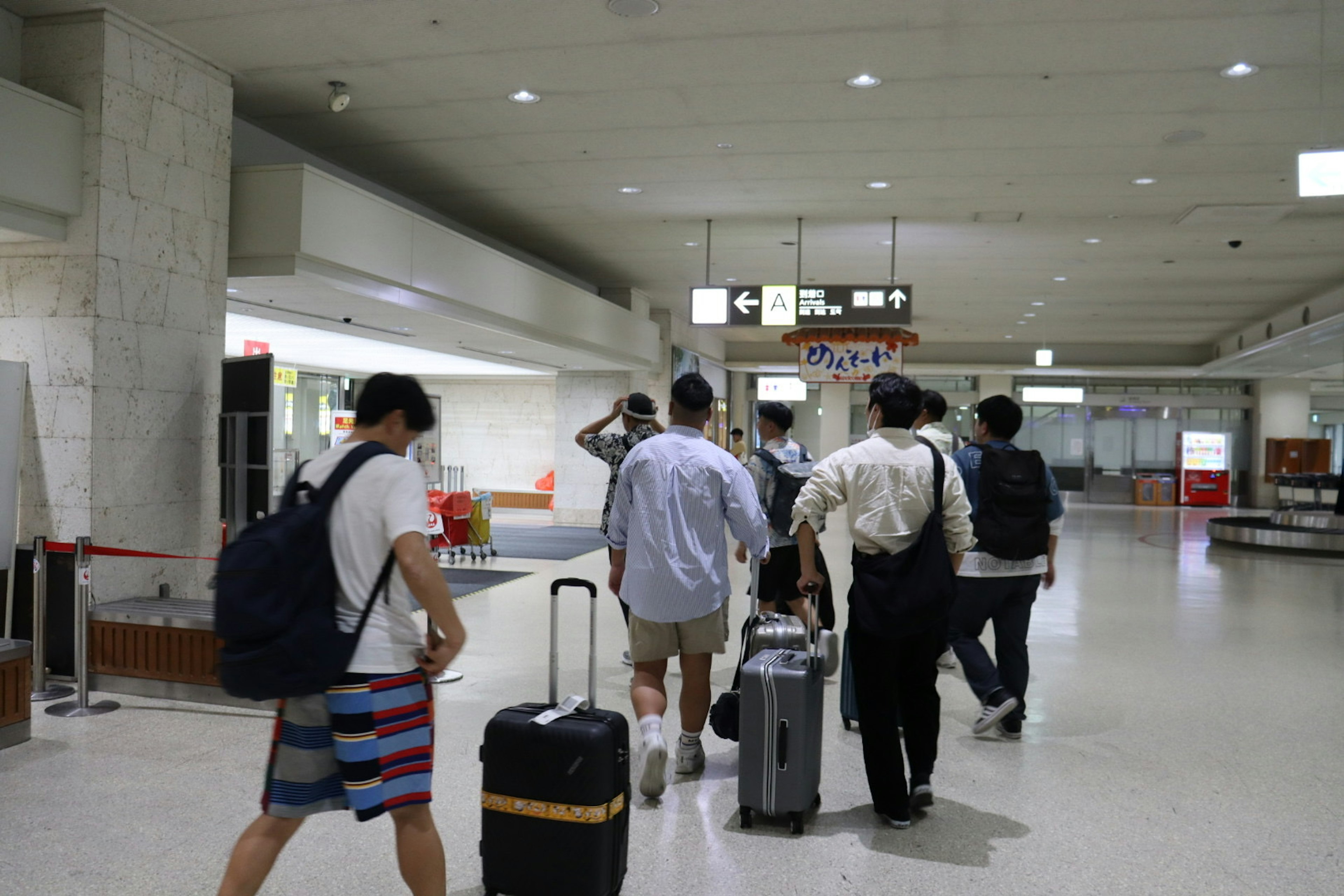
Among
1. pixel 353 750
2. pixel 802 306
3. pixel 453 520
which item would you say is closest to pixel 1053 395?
pixel 802 306

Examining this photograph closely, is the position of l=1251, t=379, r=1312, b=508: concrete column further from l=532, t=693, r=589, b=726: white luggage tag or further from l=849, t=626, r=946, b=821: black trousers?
l=532, t=693, r=589, b=726: white luggage tag

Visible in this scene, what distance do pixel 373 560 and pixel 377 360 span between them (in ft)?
45.0

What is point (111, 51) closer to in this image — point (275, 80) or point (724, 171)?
point (275, 80)

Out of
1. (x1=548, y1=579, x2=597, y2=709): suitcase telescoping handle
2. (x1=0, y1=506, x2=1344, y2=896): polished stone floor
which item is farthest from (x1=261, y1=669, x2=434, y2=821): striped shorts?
(x1=0, y1=506, x2=1344, y2=896): polished stone floor

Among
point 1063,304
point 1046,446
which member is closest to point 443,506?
point 1063,304

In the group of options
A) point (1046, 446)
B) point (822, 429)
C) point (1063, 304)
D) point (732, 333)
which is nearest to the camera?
point (1063, 304)

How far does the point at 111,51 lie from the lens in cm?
541

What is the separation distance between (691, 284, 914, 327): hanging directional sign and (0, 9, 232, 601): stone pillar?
5.65m

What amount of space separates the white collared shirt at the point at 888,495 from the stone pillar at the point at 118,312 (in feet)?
13.0

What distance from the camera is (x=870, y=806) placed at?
377 cm

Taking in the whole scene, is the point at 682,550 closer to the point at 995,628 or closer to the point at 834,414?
the point at 995,628

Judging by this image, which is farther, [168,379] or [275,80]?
[275,80]

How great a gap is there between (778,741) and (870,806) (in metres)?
0.59

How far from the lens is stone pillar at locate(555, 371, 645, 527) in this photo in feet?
51.3
